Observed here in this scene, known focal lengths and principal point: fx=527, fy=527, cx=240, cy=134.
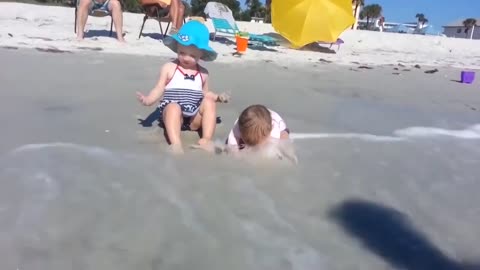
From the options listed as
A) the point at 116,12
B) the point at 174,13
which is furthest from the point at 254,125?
the point at 174,13

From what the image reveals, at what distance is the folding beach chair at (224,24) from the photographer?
11094 millimetres

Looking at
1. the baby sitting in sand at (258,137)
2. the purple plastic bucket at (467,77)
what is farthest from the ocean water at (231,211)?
the purple plastic bucket at (467,77)

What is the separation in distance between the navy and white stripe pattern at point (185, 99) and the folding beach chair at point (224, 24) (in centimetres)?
752

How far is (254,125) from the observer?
3184 millimetres

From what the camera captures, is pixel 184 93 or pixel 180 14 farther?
pixel 180 14

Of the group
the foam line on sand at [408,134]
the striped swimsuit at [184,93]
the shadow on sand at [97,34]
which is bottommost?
the foam line on sand at [408,134]

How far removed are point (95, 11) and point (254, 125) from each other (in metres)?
6.75

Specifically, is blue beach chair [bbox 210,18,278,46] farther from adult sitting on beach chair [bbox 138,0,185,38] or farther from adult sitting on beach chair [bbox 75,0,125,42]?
adult sitting on beach chair [bbox 75,0,125,42]

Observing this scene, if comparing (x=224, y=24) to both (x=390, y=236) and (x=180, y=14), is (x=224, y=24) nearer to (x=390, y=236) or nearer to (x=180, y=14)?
(x=180, y=14)

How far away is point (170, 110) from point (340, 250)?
1.69m

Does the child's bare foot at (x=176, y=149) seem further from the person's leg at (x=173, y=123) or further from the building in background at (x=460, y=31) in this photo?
the building in background at (x=460, y=31)

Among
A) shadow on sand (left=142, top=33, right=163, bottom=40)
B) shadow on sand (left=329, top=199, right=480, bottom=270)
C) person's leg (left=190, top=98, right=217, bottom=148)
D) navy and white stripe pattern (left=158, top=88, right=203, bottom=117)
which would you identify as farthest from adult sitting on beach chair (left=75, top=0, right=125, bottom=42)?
shadow on sand (left=329, top=199, right=480, bottom=270)

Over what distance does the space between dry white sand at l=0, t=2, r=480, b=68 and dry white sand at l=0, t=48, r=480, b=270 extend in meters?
3.47

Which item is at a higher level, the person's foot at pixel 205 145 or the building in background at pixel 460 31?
the building in background at pixel 460 31
